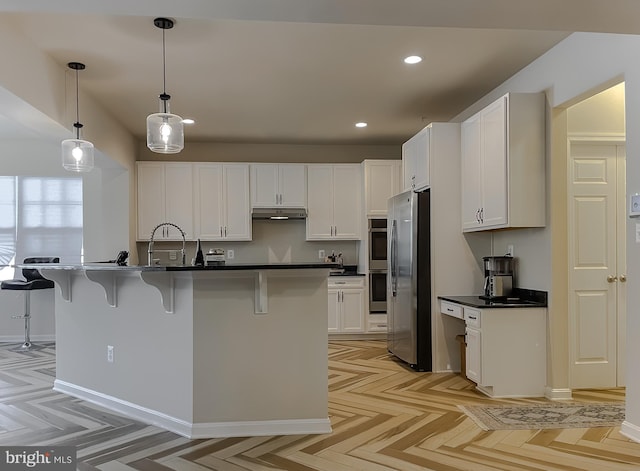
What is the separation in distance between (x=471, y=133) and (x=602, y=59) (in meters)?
1.45

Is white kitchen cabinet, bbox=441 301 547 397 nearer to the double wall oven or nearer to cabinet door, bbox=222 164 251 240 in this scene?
→ the double wall oven

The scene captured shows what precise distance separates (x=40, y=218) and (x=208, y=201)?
227 centimetres

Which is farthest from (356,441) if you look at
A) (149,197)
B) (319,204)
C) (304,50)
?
(149,197)

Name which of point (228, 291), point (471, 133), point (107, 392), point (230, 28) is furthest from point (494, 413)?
point (230, 28)

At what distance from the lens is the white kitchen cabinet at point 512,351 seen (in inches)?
166

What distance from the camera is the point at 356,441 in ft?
10.7

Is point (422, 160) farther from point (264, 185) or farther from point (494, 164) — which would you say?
point (264, 185)

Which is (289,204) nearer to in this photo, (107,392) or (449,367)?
(449,367)

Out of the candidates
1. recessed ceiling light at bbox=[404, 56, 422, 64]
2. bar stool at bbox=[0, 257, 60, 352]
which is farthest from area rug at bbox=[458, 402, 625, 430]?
bar stool at bbox=[0, 257, 60, 352]

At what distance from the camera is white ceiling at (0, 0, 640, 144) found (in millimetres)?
2570

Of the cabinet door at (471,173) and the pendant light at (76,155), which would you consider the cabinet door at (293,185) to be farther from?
the pendant light at (76,155)

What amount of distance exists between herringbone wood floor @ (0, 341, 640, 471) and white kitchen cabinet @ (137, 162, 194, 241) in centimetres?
293

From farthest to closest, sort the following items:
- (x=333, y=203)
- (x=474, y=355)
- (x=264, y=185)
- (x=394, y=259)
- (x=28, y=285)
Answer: (x=333, y=203) < (x=264, y=185) < (x=28, y=285) < (x=394, y=259) < (x=474, y=355)

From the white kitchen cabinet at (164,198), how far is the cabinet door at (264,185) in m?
0.83
